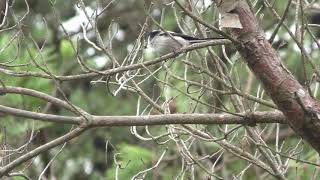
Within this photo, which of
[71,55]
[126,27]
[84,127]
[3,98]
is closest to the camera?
[84,127]

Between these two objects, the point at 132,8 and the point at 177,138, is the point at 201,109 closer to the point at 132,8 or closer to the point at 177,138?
the point at 177,138

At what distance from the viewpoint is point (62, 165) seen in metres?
5.23

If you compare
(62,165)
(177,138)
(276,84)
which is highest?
(276,84)

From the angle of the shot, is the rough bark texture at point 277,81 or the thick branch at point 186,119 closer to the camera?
the rough bark texture at point 277,81

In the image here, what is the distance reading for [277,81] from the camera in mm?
2205

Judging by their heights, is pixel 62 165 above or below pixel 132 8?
below

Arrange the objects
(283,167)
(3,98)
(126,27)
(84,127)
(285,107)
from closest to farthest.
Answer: (285,107)
(84,127)
(283,167)
(3,98)
(126,27)

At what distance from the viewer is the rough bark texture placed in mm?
2178

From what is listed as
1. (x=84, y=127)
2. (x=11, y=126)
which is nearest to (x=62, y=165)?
(x=11, y=126)

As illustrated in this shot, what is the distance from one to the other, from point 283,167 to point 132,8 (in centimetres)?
328

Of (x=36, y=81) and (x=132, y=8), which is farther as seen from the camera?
(x=132, y=8)

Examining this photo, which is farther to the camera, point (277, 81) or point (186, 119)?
point (186, 119)

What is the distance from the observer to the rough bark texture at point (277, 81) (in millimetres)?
2178

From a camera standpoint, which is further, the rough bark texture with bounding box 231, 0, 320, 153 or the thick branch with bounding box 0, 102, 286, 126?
the thick branch with bounding box 0, 102, 286, 126
